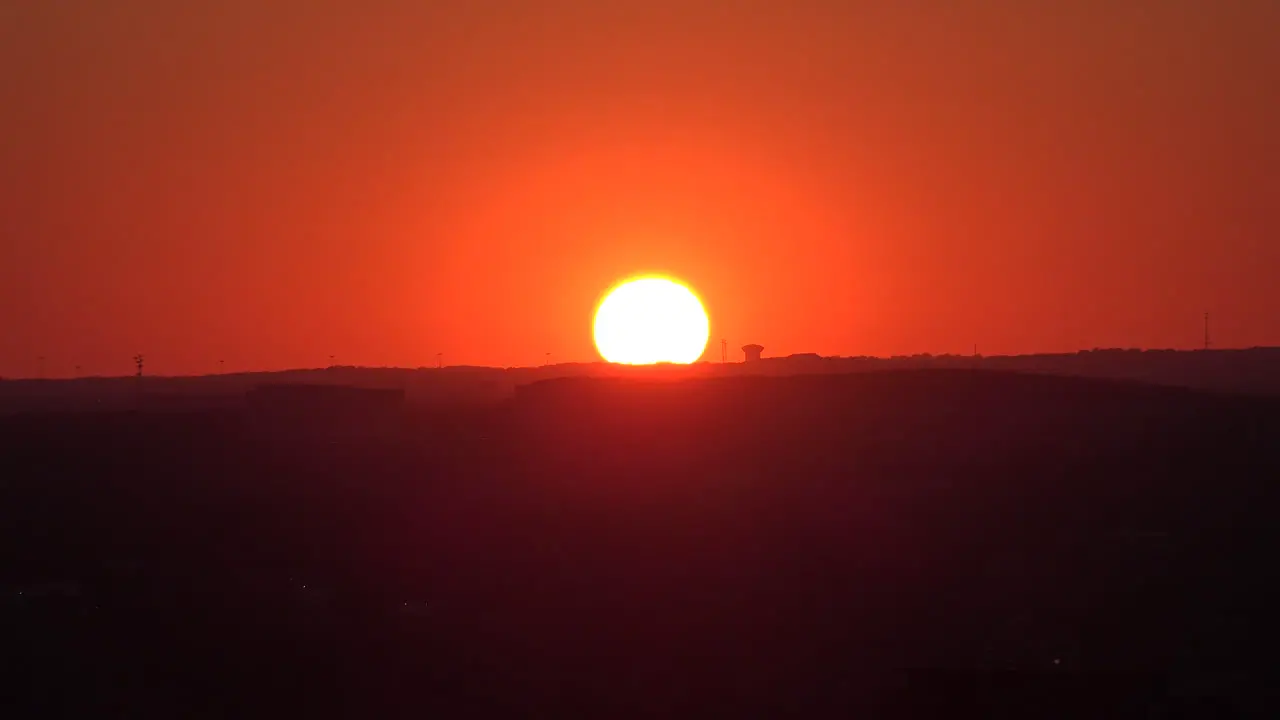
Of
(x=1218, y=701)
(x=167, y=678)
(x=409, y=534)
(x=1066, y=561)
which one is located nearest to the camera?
(x=1218, y=701)

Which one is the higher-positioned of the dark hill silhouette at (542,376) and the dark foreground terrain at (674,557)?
the dark hill silhouette at (542,376)

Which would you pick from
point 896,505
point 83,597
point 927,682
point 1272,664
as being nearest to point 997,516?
point 896,505

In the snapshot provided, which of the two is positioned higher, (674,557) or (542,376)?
(542,376)

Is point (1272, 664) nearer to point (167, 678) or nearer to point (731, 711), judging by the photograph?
point (731, 711)

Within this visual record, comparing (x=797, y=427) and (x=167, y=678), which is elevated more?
(x=797, y=427)

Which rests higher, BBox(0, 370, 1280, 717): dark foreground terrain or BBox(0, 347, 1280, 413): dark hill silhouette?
BBox(0, 347, 1280, 413): dark hill silhouette

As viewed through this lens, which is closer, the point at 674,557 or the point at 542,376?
the point at 674,557

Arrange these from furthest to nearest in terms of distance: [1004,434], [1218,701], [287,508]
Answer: [1004,434] → [287,508] → [1218,701]

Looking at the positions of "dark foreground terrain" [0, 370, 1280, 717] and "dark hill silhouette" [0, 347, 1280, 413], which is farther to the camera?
"dark hill silhouette" [0, 347, 1280, 413]
